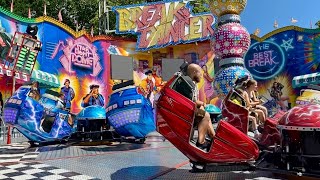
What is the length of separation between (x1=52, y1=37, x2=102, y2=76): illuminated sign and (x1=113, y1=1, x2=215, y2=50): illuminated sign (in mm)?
1800

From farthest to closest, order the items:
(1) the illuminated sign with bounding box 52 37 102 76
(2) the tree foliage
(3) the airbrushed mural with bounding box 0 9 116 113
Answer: (2) the tree foliage, (1) the illuminated sign with bounding box 52 37 102 76, (3) the airbrushed mural with bounding box 0 9 116 113

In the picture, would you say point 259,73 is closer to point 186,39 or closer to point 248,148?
point 186,39

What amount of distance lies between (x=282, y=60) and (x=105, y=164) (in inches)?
471

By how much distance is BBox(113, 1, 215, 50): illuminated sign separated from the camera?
15195 mm

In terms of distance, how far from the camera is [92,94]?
8219mm

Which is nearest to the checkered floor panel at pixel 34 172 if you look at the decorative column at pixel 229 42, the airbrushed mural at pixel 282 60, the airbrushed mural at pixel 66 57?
the decorative column at pixel 229 42

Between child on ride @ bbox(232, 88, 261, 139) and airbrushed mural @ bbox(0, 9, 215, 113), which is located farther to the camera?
airbrushed mural @ bbox(0, 9, 215, 113)

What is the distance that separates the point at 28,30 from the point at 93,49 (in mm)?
2965

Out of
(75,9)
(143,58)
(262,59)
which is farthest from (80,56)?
(75,9)

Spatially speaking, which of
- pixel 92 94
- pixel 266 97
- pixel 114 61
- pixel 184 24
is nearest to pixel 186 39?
pixel 184 24

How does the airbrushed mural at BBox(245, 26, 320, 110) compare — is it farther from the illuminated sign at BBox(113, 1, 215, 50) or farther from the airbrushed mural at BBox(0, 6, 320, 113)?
the illuminated sign at BBox(113, 1, 215, 50)

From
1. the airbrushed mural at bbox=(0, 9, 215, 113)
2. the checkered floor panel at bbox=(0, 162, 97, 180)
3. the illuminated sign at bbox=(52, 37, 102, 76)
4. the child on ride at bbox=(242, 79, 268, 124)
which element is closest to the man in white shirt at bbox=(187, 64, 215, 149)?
the child on ride at bbox=(242, 79, 268, 124)

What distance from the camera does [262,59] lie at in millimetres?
15336

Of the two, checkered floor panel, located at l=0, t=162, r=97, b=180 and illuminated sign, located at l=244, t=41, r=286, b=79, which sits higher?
illuminated sign, located at l=244, t=41, r=286, b=79
